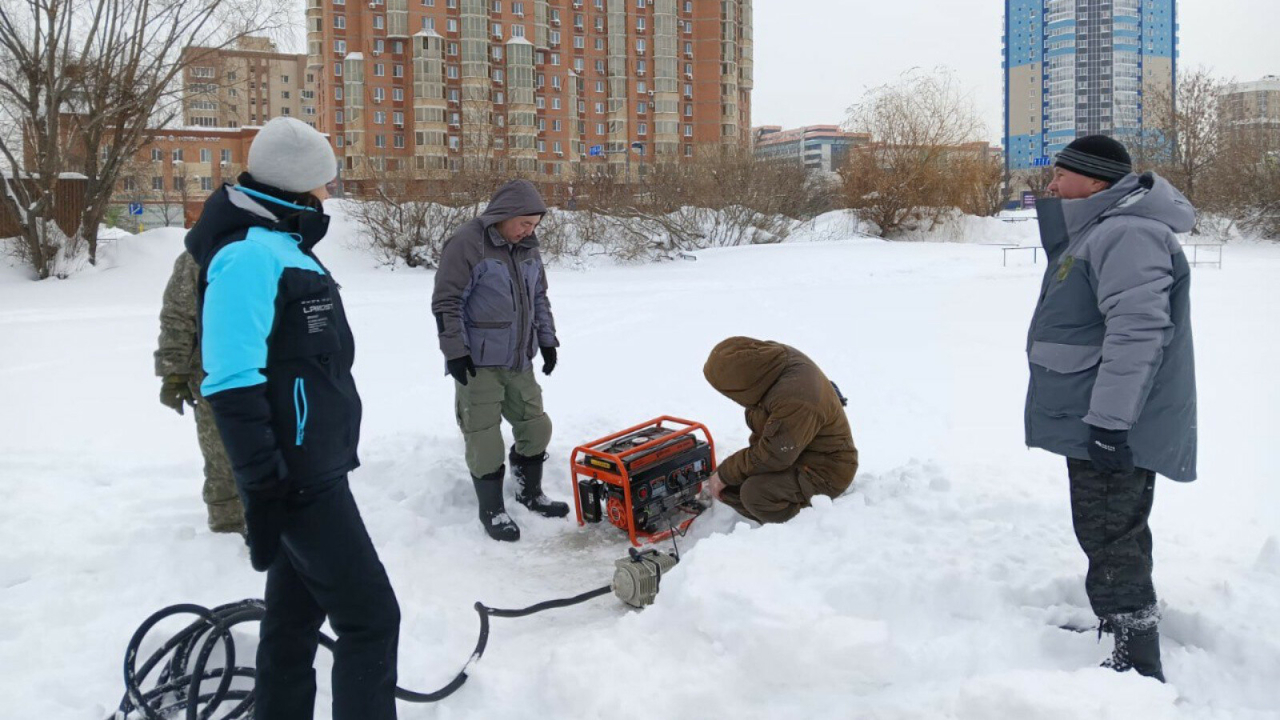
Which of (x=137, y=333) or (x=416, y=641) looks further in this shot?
(x=137, y=333)

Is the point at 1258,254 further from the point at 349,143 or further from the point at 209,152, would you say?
the point at 209,152

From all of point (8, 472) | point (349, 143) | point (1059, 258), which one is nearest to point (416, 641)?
point (1059, 258)

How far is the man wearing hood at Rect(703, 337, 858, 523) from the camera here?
4.38m

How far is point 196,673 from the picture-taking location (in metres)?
2.87

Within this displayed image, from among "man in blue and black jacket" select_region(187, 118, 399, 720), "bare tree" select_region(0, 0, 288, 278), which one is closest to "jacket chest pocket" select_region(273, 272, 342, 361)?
"man in blue and black jacket" select_region(187, 118, 399, 720)

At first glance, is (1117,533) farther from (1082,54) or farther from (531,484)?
(1082,54)

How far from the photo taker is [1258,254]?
20.7 m

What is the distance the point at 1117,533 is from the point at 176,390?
385 cm

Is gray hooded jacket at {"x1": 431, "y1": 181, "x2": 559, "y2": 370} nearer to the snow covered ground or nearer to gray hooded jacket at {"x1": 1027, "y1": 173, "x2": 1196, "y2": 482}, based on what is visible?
the snow covered ground

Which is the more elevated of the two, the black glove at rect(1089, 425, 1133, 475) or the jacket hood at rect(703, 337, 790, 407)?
the jacket hood at rect(703, 337, 790, 407)

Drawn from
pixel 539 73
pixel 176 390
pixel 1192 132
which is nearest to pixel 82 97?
pixel 176 390

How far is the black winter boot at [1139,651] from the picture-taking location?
2.85 m

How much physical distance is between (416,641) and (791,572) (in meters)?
1.46

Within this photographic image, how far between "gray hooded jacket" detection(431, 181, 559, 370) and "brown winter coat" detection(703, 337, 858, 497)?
1.07 meters
